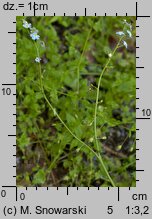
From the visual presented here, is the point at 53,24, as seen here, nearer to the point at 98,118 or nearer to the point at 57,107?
the point at 57,107

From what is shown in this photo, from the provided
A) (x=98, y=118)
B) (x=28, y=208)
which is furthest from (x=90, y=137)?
(x=28, y=208)

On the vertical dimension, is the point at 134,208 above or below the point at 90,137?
below

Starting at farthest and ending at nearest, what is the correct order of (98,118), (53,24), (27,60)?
(53,24), (27,60), (98,118)

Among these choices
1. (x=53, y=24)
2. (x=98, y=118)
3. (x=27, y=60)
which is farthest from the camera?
(x=53, y=24)

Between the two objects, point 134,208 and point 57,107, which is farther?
point 57,107

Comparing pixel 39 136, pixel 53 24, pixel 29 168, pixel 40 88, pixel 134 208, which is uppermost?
pixel 53 24

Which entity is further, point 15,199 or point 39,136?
point 39,136

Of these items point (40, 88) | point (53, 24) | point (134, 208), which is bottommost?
point (134, 208)

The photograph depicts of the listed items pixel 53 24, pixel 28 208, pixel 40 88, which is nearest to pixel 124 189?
pixel 28 208

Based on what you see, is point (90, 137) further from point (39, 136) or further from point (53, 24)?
point (53, 24)
